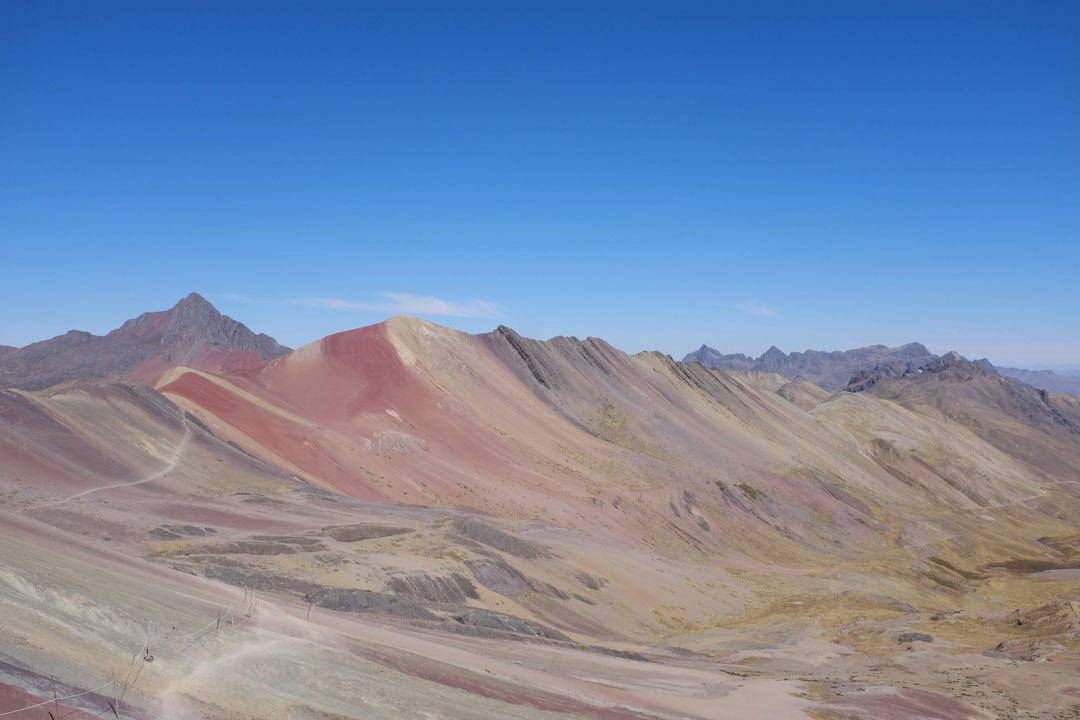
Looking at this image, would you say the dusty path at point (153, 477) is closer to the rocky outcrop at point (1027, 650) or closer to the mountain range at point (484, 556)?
the mountain range at point (484, 556)

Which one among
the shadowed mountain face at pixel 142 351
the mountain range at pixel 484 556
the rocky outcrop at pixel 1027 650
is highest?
the shadowed mountain face at pixel 142 351

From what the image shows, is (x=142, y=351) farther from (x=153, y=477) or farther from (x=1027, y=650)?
(x=1027, y=650)

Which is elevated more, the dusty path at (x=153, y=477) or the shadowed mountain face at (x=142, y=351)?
the shadowed mountain face at (x=142, y=351)

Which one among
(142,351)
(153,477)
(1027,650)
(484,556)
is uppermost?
(142,351)

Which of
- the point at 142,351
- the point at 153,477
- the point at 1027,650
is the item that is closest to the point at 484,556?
the point at 153,477

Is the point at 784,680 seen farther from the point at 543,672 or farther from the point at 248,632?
the point at 248,632

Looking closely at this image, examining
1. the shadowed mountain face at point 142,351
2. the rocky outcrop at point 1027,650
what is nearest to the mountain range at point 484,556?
the rocky outcrop at point 1027,650

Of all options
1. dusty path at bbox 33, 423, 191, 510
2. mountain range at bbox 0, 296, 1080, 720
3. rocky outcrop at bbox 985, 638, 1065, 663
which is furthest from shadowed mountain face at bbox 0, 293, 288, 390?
rocky outcrop at bbox 985, 638, 1065, 663

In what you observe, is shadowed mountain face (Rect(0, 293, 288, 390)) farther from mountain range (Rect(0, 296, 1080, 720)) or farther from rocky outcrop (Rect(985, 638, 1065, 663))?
rocky outcrop (Rect(985, 638, 1065, 663))
